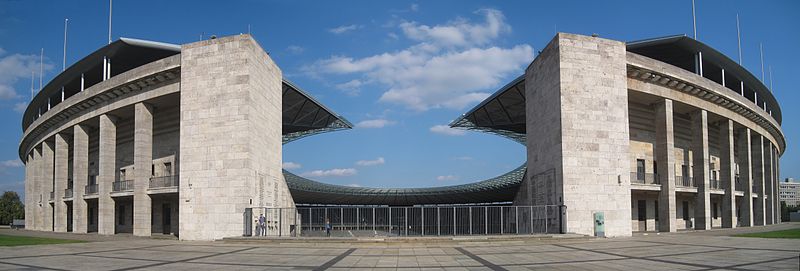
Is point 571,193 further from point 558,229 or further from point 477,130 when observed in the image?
point 477,130

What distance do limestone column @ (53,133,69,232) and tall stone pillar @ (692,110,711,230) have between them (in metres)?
55.8

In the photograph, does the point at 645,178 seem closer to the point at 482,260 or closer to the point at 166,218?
the point at 482,260

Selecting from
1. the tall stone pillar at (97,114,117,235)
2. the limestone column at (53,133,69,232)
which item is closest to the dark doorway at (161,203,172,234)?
the tall stone pillar at (97,114,117,235)

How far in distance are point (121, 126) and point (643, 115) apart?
149 ft

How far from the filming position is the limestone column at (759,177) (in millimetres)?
57594

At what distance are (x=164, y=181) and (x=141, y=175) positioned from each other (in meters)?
2.23

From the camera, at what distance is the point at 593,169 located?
119 ft

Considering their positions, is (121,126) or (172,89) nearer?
(172,89)

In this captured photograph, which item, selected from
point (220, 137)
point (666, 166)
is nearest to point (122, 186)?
point (220, 137)

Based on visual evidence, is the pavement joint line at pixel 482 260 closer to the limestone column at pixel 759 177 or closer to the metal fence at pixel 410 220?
the metal fence at pixel 410 220

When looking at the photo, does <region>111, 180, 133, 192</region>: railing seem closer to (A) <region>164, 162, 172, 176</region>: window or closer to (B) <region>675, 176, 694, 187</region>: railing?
(A) <region>164, 162, 172, 176</region>: window

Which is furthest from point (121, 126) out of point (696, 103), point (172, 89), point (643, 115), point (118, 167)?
point (696, 103)

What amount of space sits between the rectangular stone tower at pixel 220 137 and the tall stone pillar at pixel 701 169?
3470 centimetres

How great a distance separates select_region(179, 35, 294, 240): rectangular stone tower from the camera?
35.2 metres
